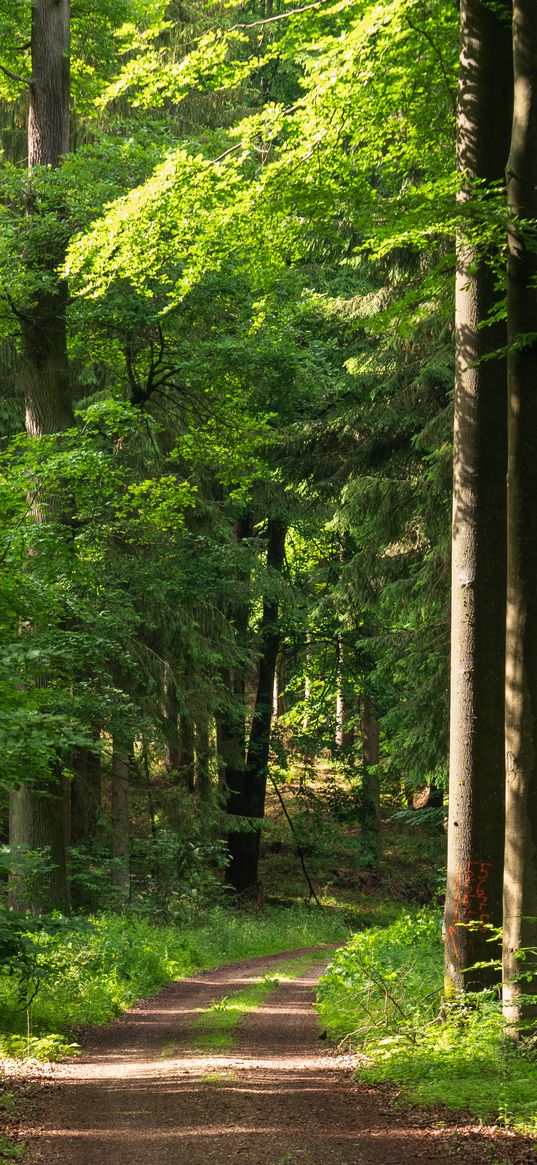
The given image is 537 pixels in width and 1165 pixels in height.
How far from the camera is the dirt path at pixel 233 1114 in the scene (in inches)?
201

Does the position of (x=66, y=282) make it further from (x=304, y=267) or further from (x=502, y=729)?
(x=304, y=267)

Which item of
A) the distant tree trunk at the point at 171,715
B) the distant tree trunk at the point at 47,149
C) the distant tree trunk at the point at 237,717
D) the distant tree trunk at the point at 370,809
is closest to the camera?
the distant tree trunk at the point at 47,149

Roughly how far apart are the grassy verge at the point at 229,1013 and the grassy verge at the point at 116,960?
979 mm

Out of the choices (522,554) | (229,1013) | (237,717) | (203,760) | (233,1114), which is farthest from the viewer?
(237,717)

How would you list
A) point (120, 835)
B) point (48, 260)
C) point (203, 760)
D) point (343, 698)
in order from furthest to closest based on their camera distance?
point (343, 698) → point (203, 760) → point (120, 835) → point (48, 260)

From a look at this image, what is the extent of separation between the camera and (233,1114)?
591cm

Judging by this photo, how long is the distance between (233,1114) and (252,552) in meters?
13.7

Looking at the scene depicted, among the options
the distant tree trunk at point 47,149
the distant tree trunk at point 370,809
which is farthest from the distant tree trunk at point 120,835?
the distant tree trunk at point 370,809

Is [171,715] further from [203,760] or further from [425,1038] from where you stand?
[425,1038]

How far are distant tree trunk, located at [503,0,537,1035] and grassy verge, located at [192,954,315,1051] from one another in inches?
Answer: 121

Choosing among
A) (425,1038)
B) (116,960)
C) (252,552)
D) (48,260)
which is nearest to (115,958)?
(116,960)

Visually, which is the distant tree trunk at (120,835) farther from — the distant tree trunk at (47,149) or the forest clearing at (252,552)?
the distant tree trunk at (47,149)

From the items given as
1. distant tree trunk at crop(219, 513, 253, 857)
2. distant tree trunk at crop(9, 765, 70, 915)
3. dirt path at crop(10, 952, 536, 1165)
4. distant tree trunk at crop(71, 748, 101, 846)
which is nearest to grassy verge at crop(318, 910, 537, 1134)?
dirt path at crop(10, 952, 536, 1165)

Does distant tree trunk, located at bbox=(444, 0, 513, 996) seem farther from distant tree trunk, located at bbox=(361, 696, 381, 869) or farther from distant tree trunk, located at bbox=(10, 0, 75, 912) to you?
distant tree trunk, located at bbox=(361, 696, 381, 869)
